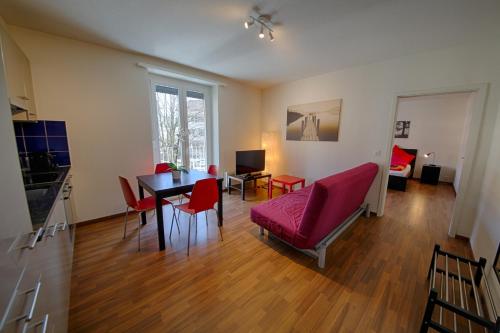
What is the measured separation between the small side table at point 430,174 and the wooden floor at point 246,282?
3.59m

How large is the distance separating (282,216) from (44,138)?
3.19 m

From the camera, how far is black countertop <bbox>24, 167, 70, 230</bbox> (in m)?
1.11

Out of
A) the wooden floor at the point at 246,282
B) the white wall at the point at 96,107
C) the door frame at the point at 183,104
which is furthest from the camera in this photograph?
the door frame at the point at 183,104

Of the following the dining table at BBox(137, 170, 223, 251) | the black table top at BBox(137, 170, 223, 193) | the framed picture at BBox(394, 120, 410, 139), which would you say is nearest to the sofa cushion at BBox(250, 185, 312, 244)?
the dining table at BBox(137, 170, 223, 251)

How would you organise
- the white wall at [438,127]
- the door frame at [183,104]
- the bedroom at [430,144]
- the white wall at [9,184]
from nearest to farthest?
the white wall at [9,184] < the door frame at [183,104] < the bedroom at [430,144] < the white wall at [438,127]

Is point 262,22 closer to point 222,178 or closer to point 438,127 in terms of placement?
point 222,178

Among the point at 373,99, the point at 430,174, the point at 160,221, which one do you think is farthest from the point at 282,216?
the point at 430,174

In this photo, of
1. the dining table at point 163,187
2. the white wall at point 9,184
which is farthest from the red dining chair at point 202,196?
the white wall at point 9,184

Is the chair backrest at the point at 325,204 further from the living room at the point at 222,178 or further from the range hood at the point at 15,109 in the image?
the range hood at the point at 15,109

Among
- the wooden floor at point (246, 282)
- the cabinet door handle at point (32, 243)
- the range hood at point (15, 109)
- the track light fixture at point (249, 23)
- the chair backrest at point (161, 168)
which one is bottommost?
the wooden floor at point (246, 282)

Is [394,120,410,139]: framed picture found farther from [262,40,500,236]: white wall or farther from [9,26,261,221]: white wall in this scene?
[9,26,261,221]: white wall

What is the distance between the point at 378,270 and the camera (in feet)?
6.40

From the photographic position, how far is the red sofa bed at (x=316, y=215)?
5.59 ft

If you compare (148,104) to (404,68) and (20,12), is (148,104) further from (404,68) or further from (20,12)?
(404,68)
